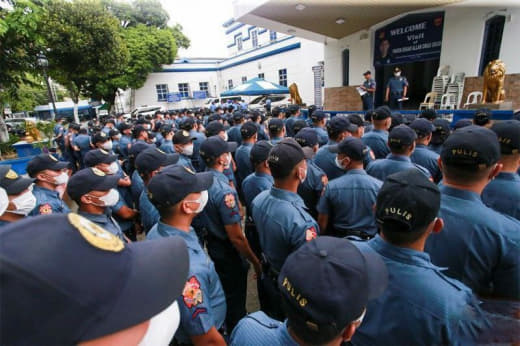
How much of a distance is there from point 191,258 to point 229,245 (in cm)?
107

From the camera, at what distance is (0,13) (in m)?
9.22

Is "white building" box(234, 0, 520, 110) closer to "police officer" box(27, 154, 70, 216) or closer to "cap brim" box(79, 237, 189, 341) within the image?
"police officer" box(27, 154, 70, 216)

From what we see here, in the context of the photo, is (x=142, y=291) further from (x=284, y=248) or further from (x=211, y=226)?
(x=211, y=226)

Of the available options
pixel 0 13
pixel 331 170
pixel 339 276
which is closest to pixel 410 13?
pixel 331 170

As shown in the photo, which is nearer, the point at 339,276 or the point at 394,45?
the point at 339,276

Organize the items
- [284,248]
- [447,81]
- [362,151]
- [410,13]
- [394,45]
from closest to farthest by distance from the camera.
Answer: [284,248], [362,151], [447,81], [410,13], [394,45]

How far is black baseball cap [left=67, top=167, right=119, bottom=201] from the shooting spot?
2.24 meters

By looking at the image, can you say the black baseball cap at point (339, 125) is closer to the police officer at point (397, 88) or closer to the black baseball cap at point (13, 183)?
the black baseball cap at point (13, 183)

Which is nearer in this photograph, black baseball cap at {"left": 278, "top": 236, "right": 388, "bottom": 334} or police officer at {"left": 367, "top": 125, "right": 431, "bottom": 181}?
black baseball cap at {"left": 278, "top": 236, "right": 388, "bottom": 334}

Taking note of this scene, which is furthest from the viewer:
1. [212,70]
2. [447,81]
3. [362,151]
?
[212,70]

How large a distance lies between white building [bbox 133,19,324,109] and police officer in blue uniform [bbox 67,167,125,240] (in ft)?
65.5

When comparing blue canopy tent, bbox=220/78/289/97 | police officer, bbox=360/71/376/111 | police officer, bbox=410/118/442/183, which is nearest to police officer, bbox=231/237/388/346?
police officer, bbox=410/118/442/183

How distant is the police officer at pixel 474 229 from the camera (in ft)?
5.07

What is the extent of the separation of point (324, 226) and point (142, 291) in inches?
88.6
